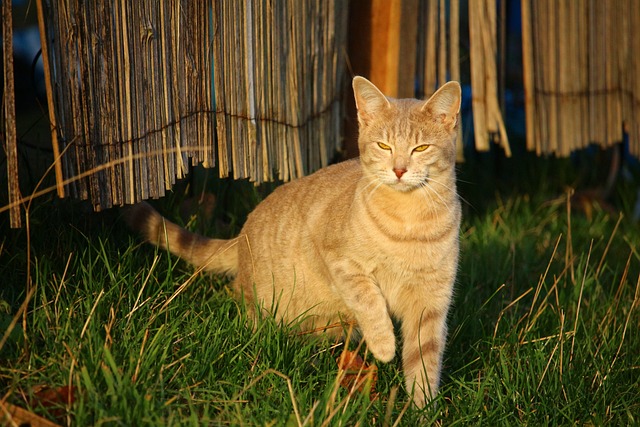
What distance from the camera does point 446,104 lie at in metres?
3.33

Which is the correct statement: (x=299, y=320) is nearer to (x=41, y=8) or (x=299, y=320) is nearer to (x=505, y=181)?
(x=41, y=8)

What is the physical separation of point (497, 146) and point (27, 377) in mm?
4389

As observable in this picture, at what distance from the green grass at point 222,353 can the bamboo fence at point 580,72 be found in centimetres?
131

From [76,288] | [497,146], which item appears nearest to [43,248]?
[76,288]

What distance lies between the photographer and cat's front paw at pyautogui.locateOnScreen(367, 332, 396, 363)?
313 centimetres

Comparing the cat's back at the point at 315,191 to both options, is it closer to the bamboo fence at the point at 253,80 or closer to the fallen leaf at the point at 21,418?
the bamboo fence at the point at 253,80

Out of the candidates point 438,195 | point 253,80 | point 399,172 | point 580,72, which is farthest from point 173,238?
point 580,72

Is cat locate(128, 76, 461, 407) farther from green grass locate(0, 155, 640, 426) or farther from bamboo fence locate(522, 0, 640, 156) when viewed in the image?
bamboo fence locate(522, 0, 640, 156)

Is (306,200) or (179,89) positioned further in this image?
(306,200)

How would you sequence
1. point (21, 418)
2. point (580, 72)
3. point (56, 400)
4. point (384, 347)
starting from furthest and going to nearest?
1. point (580, 72)
2. point (384, 347)
3. point (56, 400)
4. point (21, 418)

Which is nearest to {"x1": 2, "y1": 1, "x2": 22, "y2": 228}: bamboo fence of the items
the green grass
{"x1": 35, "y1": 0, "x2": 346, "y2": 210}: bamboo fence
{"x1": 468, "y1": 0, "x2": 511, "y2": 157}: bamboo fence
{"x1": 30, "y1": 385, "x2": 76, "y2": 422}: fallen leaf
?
{"x1": 35, "y1": 0, "x2": 346, "y2": 210}: bamboo fence

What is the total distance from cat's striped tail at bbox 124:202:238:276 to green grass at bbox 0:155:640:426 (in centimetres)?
9

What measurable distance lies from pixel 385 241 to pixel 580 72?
2.57 meters

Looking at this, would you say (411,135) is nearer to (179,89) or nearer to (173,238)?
(179,89)
